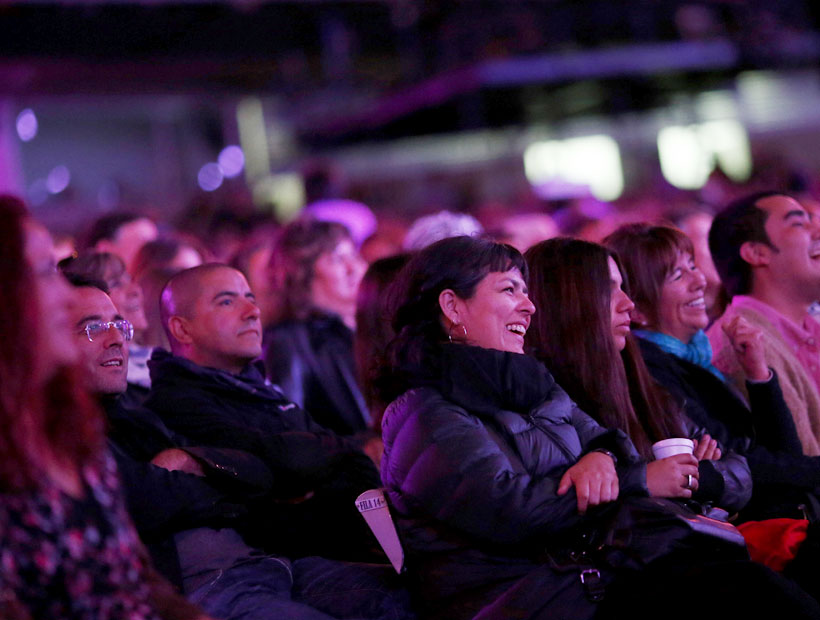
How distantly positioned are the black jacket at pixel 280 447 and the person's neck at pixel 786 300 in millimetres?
1734

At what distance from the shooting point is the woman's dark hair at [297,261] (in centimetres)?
431

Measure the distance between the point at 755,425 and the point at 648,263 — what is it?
64 centimetres

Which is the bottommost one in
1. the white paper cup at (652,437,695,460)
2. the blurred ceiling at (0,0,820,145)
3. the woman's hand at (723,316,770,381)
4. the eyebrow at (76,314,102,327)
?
the white paper cup at (652,437,695,460)

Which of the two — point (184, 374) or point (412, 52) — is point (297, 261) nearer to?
point (184, 374)

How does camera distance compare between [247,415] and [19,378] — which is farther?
[247,415]

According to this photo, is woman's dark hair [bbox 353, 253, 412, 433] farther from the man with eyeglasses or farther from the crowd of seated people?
the man with eyeglasses

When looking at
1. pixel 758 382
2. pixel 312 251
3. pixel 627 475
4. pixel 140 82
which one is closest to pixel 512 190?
pixel 140 82

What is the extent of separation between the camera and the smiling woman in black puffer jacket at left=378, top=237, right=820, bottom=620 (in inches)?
93.8

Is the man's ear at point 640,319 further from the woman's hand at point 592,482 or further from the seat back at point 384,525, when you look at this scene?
the seat back at point 384,525

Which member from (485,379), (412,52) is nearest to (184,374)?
(485,379)

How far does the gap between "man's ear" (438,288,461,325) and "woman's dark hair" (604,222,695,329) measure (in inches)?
40.1

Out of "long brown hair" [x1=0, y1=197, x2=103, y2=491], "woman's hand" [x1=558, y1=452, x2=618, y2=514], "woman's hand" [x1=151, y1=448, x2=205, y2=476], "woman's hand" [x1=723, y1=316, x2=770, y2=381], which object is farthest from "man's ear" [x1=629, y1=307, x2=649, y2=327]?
"long brown hair" [x1=0, y1=197, x2=103, y2=491]

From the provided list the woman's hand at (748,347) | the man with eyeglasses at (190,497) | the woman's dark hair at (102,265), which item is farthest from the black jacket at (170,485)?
the woman's hand at (748,347)

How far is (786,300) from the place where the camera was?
3906 mm
